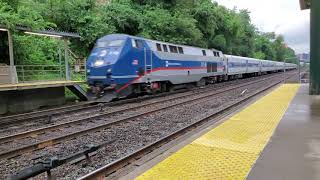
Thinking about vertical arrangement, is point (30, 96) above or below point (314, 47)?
below

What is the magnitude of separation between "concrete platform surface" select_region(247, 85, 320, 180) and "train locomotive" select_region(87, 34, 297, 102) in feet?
30.0

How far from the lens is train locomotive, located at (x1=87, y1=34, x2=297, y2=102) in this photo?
17984mm

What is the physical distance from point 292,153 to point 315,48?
11.4 metres

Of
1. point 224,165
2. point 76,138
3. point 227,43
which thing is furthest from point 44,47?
point 227,43

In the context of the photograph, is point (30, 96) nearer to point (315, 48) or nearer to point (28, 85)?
point (28, 85)

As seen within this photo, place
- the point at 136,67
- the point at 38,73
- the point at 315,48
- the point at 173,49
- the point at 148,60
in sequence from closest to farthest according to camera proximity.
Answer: the point at 315,48
the point at 136,67
the point at 148,60
the point at 38,73
the point at 173,49

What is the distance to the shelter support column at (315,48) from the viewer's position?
16.5 meters

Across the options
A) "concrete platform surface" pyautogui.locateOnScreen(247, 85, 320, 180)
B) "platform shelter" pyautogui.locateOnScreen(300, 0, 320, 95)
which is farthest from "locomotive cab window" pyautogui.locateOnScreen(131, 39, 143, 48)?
"concrete platform surface" pyautogui.locateOnScreen(247, 85, 320, 180)

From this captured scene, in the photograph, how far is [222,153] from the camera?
740 centimetres

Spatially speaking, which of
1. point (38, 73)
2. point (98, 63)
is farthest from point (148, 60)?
point (38, 73)

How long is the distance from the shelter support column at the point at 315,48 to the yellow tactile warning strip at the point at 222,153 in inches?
279

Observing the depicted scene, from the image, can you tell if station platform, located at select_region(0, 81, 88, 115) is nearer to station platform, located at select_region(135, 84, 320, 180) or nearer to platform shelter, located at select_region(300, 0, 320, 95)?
station platform, located at select_region(135, 84, 320, 180)

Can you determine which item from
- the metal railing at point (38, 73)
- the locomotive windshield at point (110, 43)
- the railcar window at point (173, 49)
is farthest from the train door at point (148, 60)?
the metal railing at point (38, 73)

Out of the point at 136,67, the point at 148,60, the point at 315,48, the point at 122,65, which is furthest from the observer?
the point at 148,60
